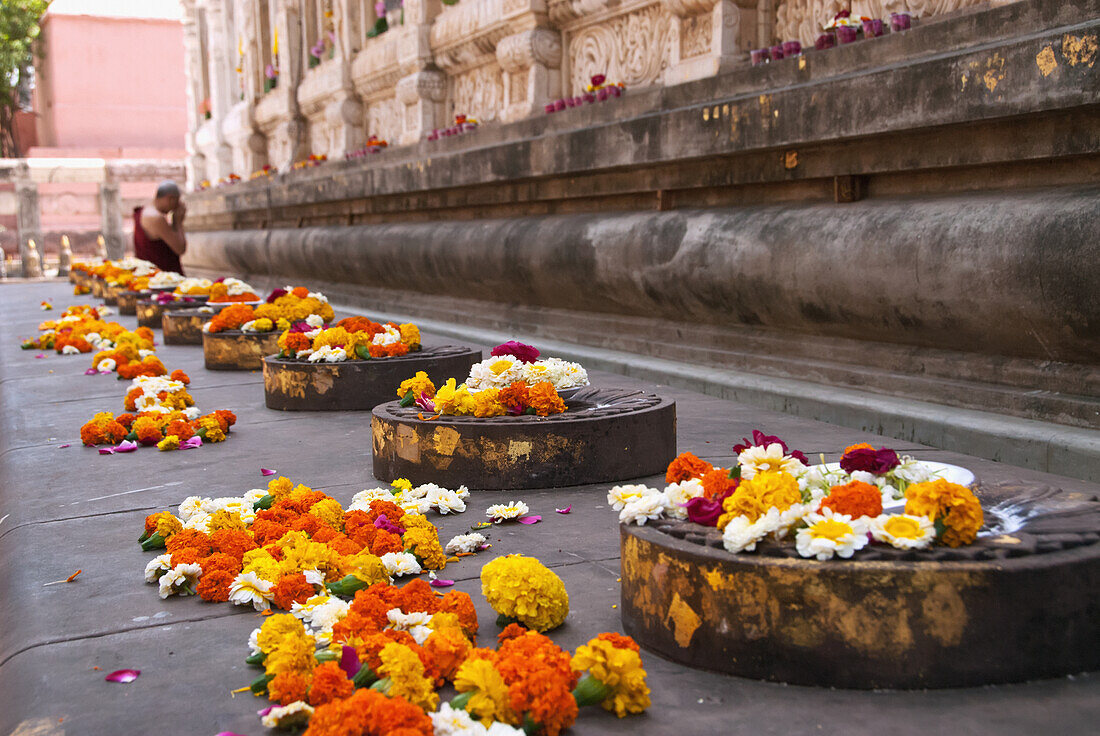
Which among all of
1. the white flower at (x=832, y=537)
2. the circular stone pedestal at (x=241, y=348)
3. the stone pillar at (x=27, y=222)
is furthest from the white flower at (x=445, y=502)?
the stone pillar at (x=27, y=222)

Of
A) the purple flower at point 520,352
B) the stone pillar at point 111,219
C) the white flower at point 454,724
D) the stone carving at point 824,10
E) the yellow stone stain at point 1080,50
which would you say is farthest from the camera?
the stone pillar at point 111,219

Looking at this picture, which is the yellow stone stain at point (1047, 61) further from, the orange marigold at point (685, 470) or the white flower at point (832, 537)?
the white flower at point (832, 537)

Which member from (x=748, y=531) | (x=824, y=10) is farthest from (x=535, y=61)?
(x=748, y=531)

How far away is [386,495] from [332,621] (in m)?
1.24

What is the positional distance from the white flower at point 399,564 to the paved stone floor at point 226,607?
0.48ft

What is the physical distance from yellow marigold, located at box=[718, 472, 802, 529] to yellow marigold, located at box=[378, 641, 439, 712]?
0.76 m

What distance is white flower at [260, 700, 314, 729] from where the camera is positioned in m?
2.06

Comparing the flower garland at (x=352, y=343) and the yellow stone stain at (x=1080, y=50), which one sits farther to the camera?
the flower garland at (x=352, y=343)

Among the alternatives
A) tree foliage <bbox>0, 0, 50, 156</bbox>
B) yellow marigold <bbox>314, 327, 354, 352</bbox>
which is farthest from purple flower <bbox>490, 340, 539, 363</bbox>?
tree foliage <bbox>0, 0, 50, 156</bbox>

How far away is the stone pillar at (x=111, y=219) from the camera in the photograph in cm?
2795

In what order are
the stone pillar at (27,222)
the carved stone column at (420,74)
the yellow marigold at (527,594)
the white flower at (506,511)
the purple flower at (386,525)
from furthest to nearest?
1. the stone pillar at (27,222)
2. the carved stone column at (420,74)
3. the white flower at (506,511)
4. the purple flower at (386,525)
5. the yellow marigold at (527,594)

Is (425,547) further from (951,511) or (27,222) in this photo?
(27,222)

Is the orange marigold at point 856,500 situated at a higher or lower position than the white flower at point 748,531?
higher

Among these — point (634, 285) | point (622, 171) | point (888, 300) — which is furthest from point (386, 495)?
point (622, 171)
